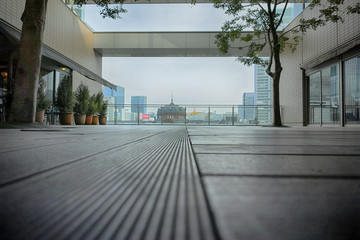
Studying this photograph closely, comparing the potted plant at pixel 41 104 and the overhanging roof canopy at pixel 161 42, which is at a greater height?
the overhanging roof canopy at pixel 161 42

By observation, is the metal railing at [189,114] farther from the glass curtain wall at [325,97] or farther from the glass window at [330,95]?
the glass window at [330,95]

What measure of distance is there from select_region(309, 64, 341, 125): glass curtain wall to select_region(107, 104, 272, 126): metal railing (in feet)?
9.90

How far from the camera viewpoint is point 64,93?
6.91 metres

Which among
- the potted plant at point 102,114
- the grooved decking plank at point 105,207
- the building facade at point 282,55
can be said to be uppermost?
the building facade at point 282,55

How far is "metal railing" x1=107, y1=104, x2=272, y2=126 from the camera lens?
11.2 m

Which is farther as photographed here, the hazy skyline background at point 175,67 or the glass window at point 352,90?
the hazy skyline background at point 175,67

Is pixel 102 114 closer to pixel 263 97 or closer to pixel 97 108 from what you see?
pixel 97 108

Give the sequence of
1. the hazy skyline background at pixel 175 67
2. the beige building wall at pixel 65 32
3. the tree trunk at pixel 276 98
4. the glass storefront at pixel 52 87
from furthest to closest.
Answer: the hazy skyline background at pixel 175 67 → the glass storefront at pixel 52 87 → the tree trunk at pixel 276 98 → the beige building wall at pixel 65 32

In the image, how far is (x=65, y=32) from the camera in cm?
801

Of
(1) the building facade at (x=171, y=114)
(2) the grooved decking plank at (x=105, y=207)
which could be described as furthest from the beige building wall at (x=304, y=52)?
(2) the grooved decking plank at (x=105, y=207)

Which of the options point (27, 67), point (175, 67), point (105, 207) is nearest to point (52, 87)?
point (27, 67)

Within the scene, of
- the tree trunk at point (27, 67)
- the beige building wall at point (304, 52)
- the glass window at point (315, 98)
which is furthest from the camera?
the glass window at point (315, 98)

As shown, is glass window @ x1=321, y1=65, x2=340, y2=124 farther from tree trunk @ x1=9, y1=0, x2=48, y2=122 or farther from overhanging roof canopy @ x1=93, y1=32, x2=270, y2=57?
tree trunk @ x1=9, y1=0, x2=48, y2=122

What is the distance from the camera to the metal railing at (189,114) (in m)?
11.2
